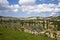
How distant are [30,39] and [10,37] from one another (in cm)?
192

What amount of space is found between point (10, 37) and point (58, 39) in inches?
281

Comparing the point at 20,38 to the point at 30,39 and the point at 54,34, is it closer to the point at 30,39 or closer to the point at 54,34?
the point at 30,39

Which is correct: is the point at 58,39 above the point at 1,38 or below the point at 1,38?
below

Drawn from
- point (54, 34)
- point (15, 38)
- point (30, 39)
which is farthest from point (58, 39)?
point (15, 38)

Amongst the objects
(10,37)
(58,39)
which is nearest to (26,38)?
(10,37)

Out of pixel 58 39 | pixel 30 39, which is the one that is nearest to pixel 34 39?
pixel 30 39

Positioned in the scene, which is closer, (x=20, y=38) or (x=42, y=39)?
(x=20, y=38)

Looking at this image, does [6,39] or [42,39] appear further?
[42,39]

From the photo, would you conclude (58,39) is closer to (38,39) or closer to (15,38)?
(38,39)

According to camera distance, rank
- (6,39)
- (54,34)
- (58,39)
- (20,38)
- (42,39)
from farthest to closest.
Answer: (54,34)
(58,39)
(42,39)
(20,38)
(6,39)

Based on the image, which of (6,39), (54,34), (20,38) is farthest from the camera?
(54,34)

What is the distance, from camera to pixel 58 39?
66.0ft

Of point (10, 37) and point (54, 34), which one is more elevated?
point (10, 37)

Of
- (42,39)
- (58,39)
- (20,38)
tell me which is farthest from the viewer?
(58,39)
